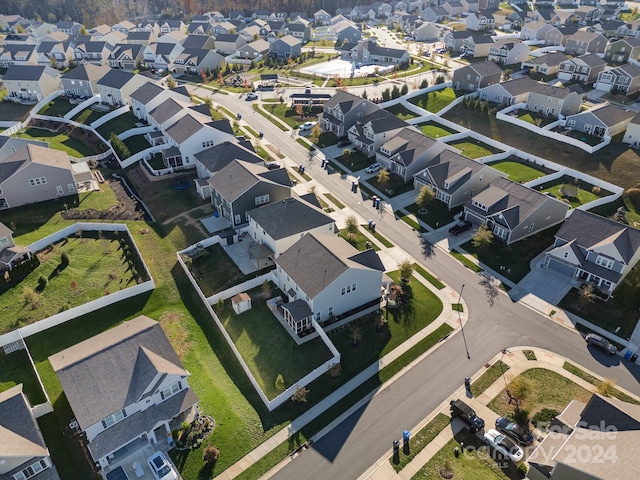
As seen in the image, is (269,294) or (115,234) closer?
(269,294)

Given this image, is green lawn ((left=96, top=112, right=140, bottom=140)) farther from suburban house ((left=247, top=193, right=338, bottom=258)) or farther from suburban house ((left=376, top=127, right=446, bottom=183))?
suburban house ((left=376, top=127, right=446, bottom=183))

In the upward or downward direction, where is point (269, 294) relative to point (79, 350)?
downward

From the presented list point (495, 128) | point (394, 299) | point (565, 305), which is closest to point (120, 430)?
point (394, 299)

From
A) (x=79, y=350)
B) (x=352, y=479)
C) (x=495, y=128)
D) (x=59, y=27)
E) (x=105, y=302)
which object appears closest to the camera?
(x=352, y=479)

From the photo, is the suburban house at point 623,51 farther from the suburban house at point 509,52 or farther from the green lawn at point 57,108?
the green lawn at point 57,108

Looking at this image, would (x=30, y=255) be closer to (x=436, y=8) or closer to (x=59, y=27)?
(x=59, y=27)

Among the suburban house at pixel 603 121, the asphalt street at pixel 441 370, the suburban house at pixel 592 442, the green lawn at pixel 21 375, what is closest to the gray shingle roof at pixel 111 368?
the green lawn at pixel 21 375

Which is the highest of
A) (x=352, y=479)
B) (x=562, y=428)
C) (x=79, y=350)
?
(x=79, y=350)
